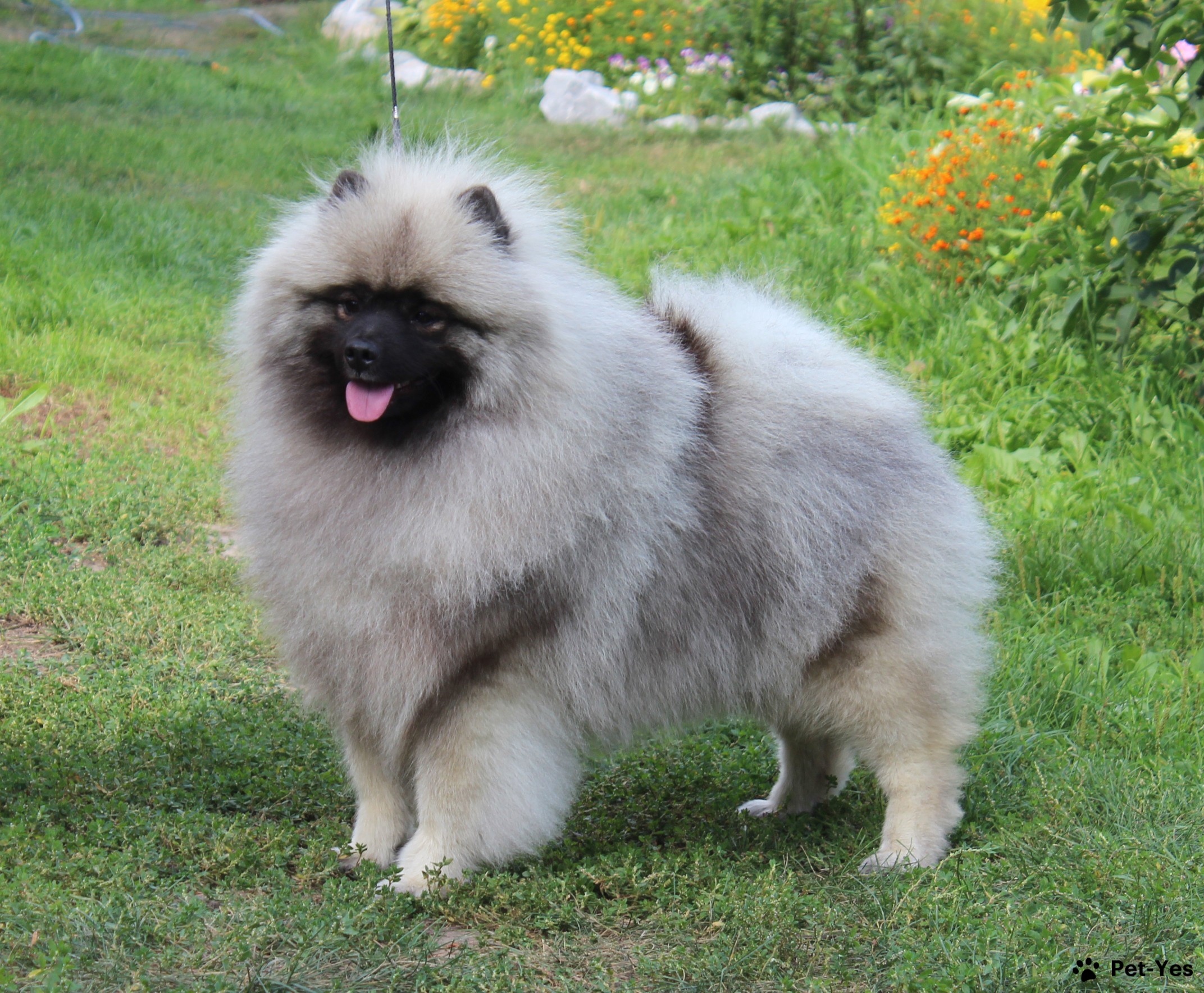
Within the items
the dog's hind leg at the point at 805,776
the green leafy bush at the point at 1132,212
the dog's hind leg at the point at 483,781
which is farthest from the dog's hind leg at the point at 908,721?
the green leafy bush at the point at 1132,212

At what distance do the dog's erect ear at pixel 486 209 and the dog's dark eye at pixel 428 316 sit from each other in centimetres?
25

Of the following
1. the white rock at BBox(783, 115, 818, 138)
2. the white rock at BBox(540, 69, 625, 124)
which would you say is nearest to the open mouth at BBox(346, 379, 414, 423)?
the white rock at BBox(783, 115, 818, 138)

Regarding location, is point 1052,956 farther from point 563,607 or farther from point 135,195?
point 135,195

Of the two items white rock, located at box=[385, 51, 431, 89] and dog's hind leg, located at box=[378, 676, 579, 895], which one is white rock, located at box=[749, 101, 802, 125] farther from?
dog's hind leg, located at box=[378, 676, 579, 895]

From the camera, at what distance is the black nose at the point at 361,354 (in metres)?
2.78

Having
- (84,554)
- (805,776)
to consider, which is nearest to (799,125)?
(84,554)

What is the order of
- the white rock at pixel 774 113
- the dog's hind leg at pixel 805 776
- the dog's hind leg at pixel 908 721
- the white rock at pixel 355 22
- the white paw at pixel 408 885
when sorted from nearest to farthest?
the white paw at pixel 408 885 → the dog's hind leg at pixel 908 721 → the dog's hind leg at pixel 805 776 → the white rock at pixel 774 113 → the white rock at pixel 355 22

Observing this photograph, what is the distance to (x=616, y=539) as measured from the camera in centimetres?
304

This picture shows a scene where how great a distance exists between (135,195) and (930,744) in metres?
7.31

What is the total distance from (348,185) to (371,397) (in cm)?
55

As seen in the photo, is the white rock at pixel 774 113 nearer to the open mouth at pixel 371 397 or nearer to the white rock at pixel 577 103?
the white rock at pixel 577 103

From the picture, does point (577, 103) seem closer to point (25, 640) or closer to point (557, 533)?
point (25, 640)

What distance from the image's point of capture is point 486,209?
297 cm

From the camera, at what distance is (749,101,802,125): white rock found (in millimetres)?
11055
